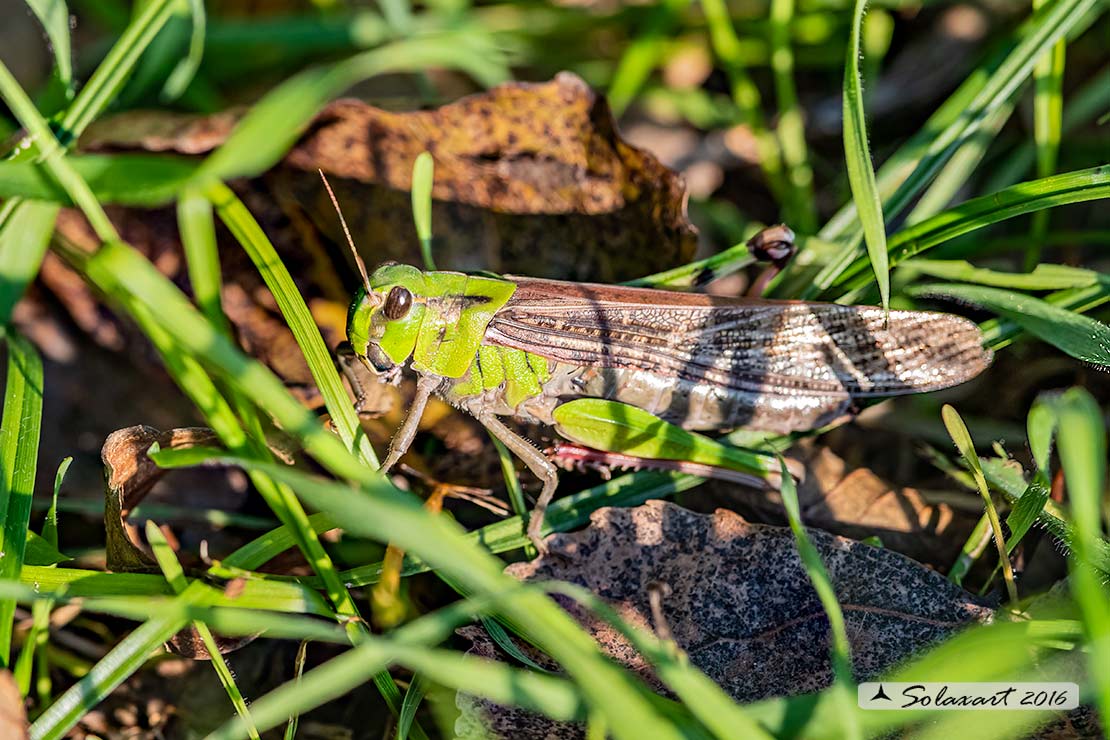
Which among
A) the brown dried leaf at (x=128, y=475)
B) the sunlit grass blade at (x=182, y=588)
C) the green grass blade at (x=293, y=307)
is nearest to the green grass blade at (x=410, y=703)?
the sunlit grass blade at (x=182, y=588)

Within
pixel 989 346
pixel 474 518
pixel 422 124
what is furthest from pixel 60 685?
pixel 989 346

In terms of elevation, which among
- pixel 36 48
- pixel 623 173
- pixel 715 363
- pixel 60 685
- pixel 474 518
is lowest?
pixel 60 685

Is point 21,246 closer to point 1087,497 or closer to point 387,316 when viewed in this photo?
point 387,316

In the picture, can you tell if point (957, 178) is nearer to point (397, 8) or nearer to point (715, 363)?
point (715, 363)

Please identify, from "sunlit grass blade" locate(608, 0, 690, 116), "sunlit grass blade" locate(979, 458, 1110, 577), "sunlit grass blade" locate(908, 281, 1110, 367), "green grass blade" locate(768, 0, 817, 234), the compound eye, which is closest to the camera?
"sunlit grass blade" locate(979, 458, 1110, 577)

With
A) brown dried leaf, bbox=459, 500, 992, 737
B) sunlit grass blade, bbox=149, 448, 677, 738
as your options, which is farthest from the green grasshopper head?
sunlit grass blade, bbox=149, 448, 677, 738

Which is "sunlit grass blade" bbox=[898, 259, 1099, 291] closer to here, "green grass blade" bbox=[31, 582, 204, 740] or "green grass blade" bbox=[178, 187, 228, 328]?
"green grass blade" bbox=[178, 187, 228, 328]
